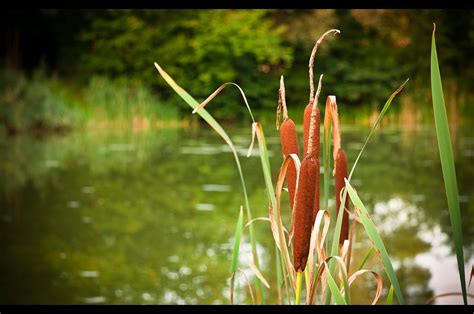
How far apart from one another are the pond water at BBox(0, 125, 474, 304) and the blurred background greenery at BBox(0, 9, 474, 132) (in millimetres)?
5923

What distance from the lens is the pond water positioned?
11.0ft

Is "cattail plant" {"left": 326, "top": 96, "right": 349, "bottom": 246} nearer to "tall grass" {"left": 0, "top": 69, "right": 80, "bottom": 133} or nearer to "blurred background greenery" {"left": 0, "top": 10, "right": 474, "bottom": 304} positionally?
"blurred background greenery" {"left": 0, "top": 10, "right": 474, "bottom": 304}

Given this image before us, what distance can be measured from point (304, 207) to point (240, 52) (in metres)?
14.6

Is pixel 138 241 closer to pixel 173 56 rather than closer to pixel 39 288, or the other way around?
pixel 39 288

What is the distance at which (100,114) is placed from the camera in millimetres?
11852

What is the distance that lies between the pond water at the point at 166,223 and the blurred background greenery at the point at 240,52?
19.4 ft

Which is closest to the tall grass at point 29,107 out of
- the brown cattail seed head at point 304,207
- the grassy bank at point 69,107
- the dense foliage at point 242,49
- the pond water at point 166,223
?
the grassy bank at point 69,107

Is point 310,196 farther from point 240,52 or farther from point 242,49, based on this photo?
point 242,49

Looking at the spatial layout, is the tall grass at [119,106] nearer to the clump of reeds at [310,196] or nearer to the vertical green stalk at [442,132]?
the clump of reeds at [310,196]

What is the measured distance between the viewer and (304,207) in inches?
39.1

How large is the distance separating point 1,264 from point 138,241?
79cm

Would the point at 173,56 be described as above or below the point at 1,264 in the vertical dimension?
above

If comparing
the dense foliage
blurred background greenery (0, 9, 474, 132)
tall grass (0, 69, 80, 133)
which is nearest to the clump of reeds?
tall grass (0, 69, 80, 133)

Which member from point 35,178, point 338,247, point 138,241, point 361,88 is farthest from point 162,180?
point 361,88
